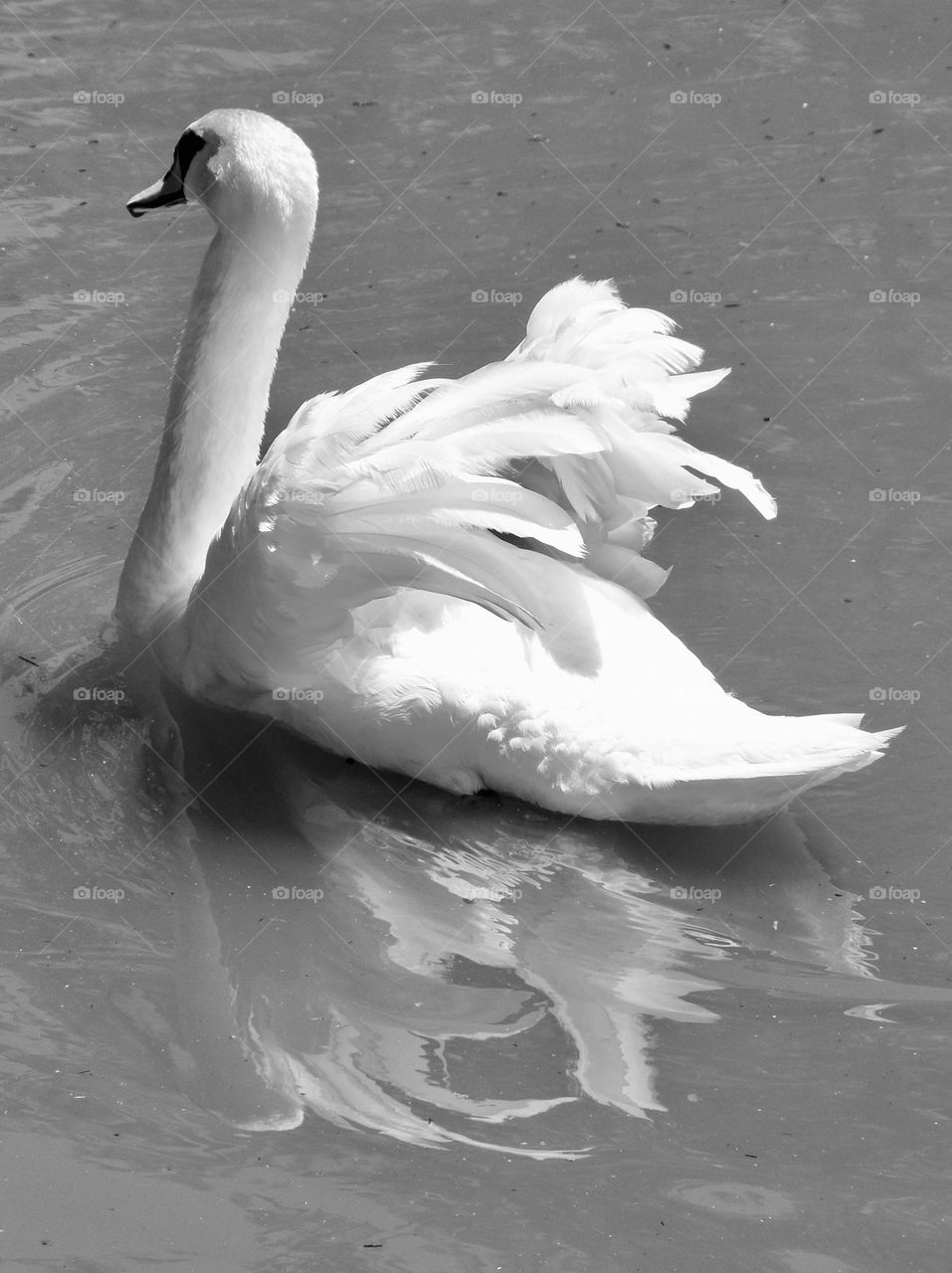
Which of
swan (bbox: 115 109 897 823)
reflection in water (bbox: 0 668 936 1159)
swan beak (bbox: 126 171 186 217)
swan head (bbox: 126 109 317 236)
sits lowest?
reflection in water (bbox: 0 668 936 1159)

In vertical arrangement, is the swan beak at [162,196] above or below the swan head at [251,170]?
below

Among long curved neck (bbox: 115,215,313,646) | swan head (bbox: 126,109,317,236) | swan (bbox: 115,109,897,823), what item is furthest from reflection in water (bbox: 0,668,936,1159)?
swan head (bbox: 126,109,317,236)

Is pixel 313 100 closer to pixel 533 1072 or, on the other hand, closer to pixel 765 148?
pixel 765 148

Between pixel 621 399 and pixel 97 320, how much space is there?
3.27 m

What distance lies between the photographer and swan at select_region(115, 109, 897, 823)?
445 cm

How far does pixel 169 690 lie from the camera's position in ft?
18.0

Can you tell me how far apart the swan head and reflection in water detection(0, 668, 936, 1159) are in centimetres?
150

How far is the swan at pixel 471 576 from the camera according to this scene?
4.45 m

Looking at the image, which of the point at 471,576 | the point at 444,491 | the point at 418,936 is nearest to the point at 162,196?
the point at 444,491

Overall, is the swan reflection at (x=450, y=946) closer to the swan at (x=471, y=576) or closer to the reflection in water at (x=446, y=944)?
the reflection in water at (x=446, y=944)

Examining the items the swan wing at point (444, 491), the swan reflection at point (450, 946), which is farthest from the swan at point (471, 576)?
the swan reflection at point (450, 946)

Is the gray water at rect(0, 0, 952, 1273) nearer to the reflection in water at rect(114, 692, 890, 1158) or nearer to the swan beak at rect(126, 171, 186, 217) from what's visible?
the reflection in water at rect(114, 692, 890, 1158)

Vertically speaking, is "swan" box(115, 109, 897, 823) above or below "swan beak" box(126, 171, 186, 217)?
below

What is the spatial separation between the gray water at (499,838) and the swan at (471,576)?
0.85 feet
